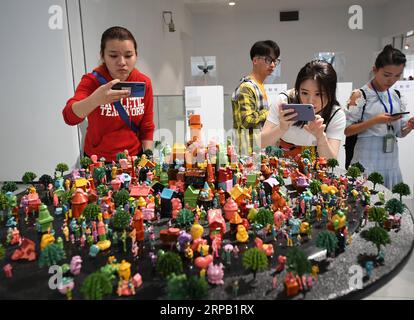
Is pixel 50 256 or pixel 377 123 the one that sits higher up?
pixel 377 123

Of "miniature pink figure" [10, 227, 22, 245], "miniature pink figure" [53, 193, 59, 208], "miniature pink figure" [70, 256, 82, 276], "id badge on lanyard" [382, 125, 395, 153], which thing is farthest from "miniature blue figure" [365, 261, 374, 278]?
"id badge on lanyard" [382, 125, 395, 153]

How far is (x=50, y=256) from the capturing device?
778 mm

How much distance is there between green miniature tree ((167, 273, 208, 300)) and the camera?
65cm

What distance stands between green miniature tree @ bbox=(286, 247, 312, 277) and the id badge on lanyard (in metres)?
1.39

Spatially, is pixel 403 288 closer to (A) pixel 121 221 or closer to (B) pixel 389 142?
(B) pixel 389 142

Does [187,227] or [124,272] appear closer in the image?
[124,272]

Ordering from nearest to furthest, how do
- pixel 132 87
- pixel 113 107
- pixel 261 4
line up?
pixel 132 87 → pixel 113 107 → pixel 261 4

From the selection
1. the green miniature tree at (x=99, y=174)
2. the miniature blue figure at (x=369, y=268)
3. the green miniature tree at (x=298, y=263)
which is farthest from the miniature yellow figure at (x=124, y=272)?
the green miniature tree at (x=99, y=174)

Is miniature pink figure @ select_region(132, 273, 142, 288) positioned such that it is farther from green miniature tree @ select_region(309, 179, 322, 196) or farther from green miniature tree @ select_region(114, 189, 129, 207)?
green miniature tree @ select_region(309, 179, 322, 196)

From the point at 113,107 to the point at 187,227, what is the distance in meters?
0.91

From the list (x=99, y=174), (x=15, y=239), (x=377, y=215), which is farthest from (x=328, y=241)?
(x=99, y=174)

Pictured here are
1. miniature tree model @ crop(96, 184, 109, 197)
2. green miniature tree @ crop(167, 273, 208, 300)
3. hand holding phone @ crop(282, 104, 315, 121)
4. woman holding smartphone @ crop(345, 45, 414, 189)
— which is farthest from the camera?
woman holding smartphone @ crop(345, 45, 414, 189)

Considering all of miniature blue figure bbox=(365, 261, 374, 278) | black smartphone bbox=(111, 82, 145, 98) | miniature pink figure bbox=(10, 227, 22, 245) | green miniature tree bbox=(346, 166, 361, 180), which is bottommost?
miniature blue figure bbox=(365, 261, 374, 278)
